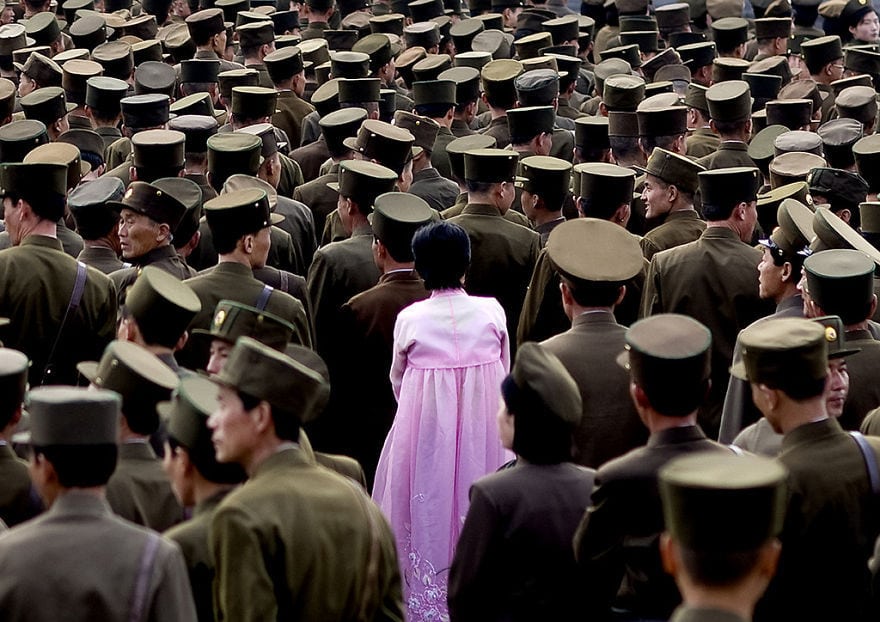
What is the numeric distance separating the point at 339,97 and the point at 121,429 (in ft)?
17.4

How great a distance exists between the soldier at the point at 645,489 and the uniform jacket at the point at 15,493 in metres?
1.29

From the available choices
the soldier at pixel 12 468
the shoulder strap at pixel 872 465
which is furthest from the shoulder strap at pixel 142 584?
the shoulder strap at pixel 872 465

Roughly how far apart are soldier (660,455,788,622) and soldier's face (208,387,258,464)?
101 cm

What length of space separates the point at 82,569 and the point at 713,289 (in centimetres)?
324

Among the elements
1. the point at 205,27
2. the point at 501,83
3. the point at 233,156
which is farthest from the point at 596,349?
the point at 205,27

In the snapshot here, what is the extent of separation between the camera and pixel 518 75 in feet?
31.0

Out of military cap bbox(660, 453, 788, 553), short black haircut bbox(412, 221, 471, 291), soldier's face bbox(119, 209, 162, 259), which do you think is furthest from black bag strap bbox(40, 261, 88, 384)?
military cap bbox(660, 453, 788, 553)

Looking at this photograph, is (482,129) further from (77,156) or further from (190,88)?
(77,156)

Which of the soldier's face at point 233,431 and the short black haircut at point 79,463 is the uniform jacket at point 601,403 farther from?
the short black haircut at point 79,463

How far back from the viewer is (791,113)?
29.7 feet

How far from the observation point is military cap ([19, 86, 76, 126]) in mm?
8727

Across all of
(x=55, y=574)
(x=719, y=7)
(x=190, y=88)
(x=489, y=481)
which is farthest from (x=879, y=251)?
(x=719, y=7)

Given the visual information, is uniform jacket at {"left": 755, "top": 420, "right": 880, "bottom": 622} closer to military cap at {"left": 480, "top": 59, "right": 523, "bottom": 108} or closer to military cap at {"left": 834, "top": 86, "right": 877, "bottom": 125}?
military cap at {"left": 834, "top": 86, "right": 877, "bottom": 125}

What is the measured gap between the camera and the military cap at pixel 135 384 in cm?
405
